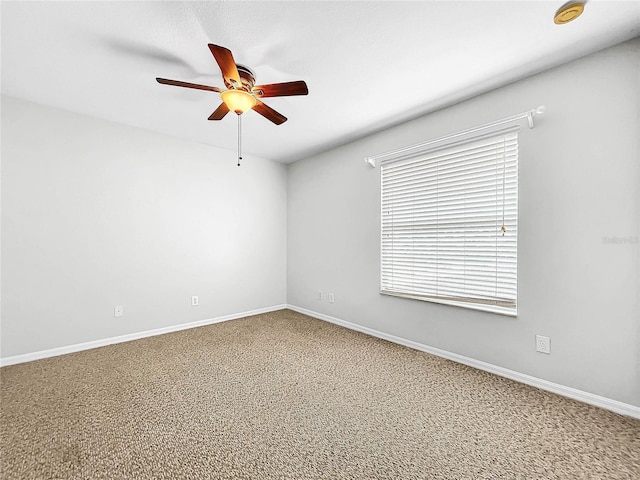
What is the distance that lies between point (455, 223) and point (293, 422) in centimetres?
220

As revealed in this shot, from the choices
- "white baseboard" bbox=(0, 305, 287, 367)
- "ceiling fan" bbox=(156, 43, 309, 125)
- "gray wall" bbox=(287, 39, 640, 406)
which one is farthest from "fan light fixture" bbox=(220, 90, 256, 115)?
"white baseboard" bbox=(0, 305, 287, 367)

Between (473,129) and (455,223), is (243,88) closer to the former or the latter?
(473,129)

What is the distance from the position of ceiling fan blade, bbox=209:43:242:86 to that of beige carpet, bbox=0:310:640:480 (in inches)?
86.7

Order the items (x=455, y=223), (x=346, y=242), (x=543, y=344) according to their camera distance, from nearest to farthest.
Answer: (x=543, y=344), (x=455, y=223), (x=346, y=242)

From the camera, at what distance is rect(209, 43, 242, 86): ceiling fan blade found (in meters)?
1.54

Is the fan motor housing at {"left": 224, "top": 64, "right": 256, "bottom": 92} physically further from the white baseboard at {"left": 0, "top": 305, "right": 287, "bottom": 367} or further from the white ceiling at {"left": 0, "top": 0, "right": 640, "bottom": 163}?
the white baseboard at {"left": 0, "top": 305, "right": 287, "bottom": 367}

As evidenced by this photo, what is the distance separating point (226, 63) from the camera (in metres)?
1.67

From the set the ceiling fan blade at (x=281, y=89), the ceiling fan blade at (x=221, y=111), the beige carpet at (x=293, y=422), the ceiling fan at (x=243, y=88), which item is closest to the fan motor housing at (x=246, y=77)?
the ceiling fan at (x=243, y=88)

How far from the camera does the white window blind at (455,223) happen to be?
2.38 metres

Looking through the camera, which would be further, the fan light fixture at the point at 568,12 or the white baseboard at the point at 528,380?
the white baseboard at the point at 528,380

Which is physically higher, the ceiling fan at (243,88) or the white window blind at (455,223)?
the ceiling fan at (243,88)

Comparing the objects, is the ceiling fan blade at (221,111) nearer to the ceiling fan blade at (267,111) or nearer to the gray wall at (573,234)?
the ceiling fan blade at (267,111)

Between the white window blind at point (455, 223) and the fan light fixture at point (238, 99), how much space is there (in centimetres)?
181

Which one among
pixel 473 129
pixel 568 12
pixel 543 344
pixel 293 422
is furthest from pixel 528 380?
pixel 568 12
